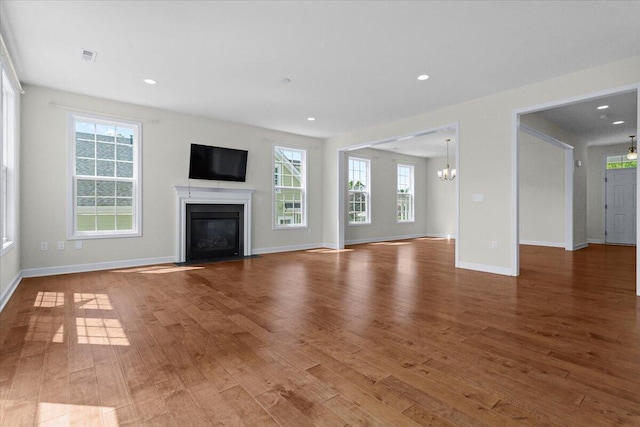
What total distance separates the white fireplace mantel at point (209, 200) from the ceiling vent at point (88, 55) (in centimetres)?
247

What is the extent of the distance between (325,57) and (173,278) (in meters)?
3.64

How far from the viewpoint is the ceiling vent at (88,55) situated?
3.60m

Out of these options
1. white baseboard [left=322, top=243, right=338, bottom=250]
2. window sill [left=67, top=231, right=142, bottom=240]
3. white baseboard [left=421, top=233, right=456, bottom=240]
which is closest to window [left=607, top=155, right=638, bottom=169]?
white baseboard [left=421, top=233, right=456, bottom=240]

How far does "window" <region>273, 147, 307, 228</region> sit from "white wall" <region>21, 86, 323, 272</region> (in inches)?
7.2

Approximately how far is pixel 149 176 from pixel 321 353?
4.87 metres

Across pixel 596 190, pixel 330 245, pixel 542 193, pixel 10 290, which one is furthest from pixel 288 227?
pixel 596 190

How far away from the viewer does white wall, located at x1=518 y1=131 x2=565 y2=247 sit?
773cm

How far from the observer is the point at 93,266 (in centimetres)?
511

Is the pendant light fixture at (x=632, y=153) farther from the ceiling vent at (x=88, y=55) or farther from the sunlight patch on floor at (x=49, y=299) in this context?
the sunlight patch on floor at (x=49, y=299)

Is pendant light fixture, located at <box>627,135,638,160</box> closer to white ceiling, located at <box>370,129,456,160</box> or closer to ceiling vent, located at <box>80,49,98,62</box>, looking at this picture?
white ceiling, located at <box>370,129,456,160</box>

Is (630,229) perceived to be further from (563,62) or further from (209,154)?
(209,154)

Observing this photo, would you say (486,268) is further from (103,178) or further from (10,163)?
(10,163)

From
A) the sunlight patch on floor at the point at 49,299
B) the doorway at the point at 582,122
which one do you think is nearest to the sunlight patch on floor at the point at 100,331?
the sunlight patch on floor at the point at 49,299

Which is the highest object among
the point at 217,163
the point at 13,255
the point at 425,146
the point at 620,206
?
the point at 425,146
